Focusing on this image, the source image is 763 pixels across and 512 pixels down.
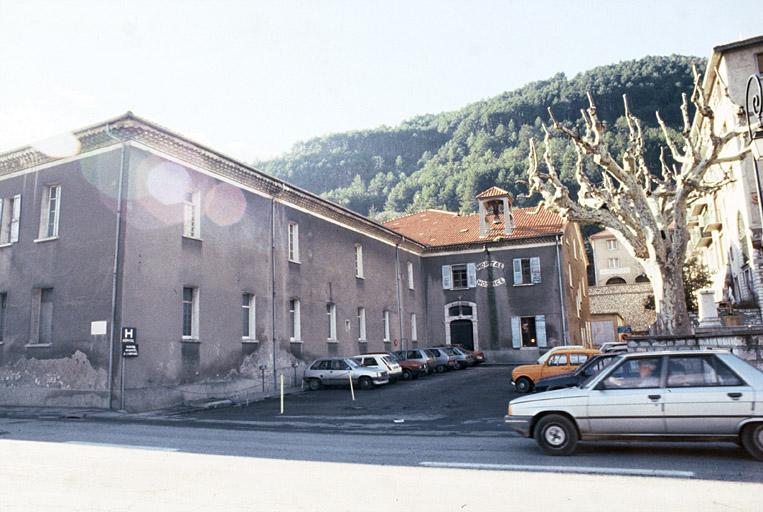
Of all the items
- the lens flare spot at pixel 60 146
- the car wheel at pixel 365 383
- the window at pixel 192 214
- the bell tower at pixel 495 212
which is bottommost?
the car wheel at pixel 365 383

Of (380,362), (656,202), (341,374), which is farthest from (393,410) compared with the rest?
(656,202)

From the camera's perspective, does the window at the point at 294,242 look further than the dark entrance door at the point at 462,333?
No

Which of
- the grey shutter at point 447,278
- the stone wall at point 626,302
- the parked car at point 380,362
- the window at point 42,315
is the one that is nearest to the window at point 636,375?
the parked car at point 380,362

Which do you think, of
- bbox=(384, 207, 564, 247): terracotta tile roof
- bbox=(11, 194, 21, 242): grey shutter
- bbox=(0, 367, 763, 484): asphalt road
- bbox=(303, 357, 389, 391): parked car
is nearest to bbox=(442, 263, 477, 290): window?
bbox=(384, 207, 564, 247): terracotta tile roof

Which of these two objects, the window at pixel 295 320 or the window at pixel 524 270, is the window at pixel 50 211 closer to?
the window at pixel 295 320

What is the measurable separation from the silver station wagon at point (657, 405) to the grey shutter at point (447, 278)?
3104 cm

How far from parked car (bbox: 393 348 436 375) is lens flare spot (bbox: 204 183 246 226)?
1119 centimetres

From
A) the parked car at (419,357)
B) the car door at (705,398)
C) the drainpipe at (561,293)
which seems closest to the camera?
the car door at (705,398)

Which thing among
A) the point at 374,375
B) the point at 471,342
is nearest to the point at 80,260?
the point at 374,375

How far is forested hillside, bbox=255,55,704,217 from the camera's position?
256 feet

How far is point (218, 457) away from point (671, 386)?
6.85 meters

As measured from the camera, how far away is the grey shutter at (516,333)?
A: 3709 cm

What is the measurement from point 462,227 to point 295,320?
796 inches

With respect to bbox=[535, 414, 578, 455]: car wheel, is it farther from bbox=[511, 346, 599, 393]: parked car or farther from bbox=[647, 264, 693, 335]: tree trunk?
bbox=[647, 264, 693, 335]: tree trunk
